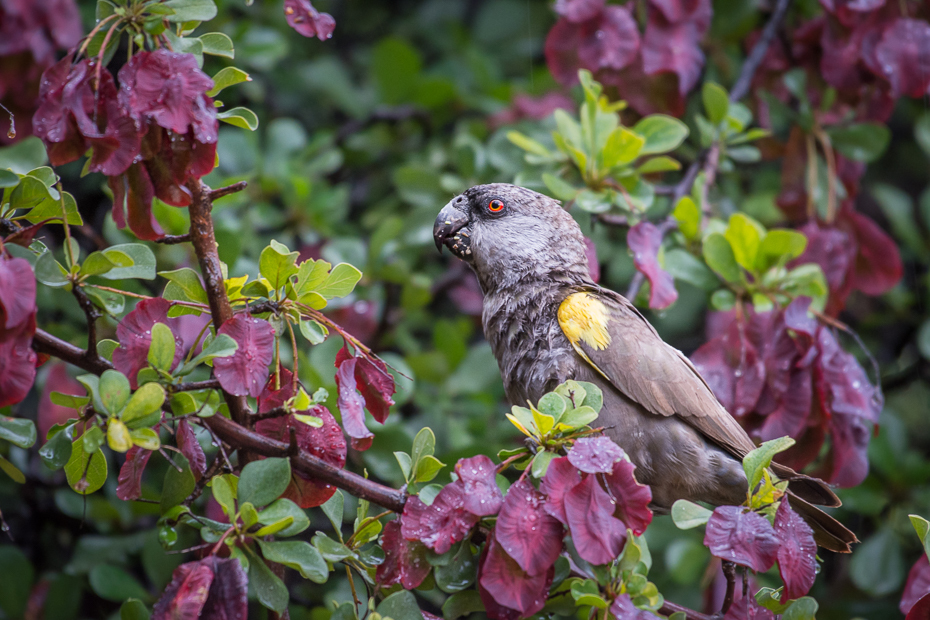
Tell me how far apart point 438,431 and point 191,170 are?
1.93 metres

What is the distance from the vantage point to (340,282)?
5.46 feet

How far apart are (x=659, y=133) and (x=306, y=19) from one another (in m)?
1.51

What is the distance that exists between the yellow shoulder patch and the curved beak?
491 mm

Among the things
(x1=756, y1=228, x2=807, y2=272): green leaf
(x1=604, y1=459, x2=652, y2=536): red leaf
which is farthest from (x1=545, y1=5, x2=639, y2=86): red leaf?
(x1=604, y1=459, x2=652, y2=536): red leaf

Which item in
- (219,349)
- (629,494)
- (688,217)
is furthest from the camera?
(688,217)

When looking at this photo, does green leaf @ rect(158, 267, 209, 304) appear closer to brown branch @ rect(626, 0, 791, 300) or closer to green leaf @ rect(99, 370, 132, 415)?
green leaf @ rect(99, 370, 132, 415)

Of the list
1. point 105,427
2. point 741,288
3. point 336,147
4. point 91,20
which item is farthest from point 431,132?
point 105,427

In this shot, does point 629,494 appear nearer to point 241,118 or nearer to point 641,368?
point 641,368

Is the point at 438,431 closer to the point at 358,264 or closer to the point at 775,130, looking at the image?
the point at 358,264

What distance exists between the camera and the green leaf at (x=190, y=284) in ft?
5.23

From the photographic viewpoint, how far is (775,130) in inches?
150

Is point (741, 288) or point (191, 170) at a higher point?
point (191, 170)

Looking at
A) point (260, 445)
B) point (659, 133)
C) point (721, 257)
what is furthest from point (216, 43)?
point (721, 257)

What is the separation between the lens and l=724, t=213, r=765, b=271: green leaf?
254 centimetres
